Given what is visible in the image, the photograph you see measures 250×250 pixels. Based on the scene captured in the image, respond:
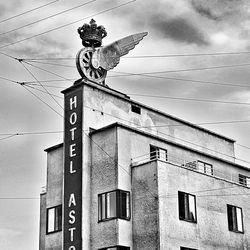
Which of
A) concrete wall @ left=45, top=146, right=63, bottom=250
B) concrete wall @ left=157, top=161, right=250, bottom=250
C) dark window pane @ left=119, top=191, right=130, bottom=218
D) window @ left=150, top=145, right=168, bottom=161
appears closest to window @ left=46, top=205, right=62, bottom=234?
concrete wall @ left=45, top=146, right=63, bottom=250

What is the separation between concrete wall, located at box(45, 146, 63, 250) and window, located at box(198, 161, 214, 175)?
10443mm

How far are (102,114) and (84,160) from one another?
415 cm

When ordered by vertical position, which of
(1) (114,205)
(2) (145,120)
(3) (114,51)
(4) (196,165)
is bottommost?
(1) (114,205)

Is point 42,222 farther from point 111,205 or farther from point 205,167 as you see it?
point 205,167

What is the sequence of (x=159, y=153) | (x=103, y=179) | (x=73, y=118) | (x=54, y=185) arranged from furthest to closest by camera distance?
(x=54, y=185), (x=159, y=153), (x=73, y=118), (x=103, y=179)

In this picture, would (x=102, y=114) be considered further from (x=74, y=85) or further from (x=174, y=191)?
(x=174, y=191)

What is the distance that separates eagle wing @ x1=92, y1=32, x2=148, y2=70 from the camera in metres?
46.9

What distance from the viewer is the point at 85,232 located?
40.8 meters

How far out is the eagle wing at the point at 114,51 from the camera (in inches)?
1847

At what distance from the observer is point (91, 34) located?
46938 millimetres

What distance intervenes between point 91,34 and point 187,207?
14.9 m

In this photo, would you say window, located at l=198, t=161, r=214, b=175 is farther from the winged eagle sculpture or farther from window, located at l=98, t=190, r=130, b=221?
the winged eagle sculpture

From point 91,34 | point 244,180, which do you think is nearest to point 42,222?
point 91,34

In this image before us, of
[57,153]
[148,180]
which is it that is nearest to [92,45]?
[57,153]
